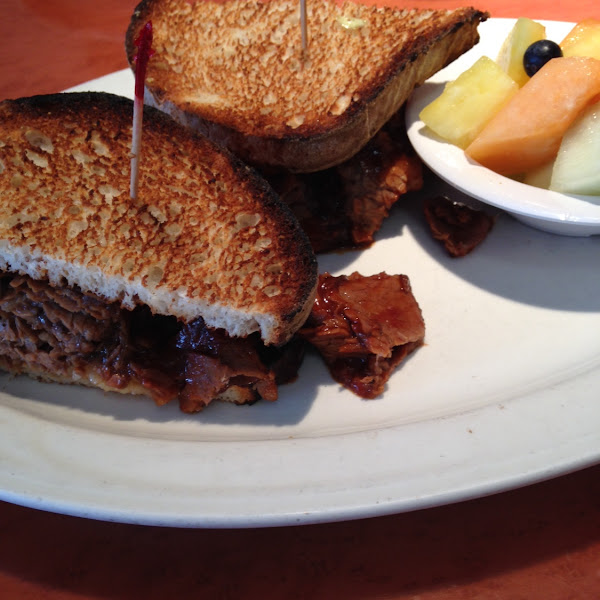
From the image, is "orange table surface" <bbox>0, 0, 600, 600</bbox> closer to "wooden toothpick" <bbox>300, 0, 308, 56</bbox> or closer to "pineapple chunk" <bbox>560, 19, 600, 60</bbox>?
"pineapple chunk" <bbox>560, 19, 600, 60</bbox>

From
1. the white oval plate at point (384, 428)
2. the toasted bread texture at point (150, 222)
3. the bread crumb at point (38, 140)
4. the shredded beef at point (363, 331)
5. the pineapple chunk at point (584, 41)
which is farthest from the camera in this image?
the pineapple chunk at point (584, 41)

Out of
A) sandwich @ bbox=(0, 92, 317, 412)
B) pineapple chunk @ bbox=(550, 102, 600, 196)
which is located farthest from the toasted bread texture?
pineapple chunk @ bbox=(550, 102, 600, 196)

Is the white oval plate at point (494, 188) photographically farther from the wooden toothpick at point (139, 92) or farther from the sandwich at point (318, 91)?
the wooden toothpick at point (139, 92)

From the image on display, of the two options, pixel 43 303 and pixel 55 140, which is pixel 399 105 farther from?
pixel 43 303

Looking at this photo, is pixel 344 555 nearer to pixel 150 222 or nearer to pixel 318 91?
pixel 150 222

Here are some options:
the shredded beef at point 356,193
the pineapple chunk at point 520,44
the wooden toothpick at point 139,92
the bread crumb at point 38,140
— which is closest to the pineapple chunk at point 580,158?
the pineapple chunk at point 520,44

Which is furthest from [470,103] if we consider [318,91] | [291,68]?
[291,68]
